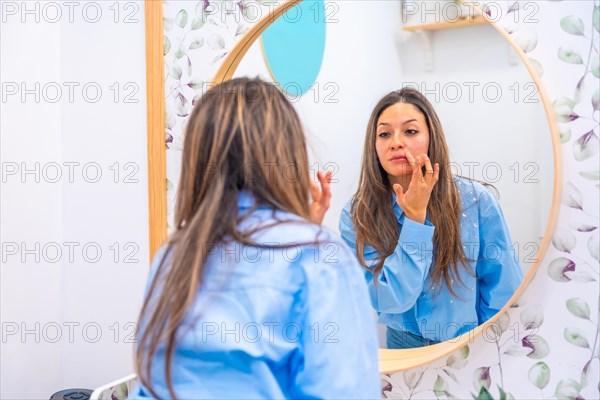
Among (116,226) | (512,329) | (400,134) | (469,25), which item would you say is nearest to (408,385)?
(512,329)

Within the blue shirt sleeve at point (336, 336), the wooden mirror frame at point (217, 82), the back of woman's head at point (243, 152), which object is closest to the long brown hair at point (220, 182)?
the back of woman's head at point (243, 152)

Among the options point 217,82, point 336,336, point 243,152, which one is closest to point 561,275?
point 336,336

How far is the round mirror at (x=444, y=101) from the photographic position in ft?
4.12

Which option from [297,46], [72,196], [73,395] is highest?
[297,46]

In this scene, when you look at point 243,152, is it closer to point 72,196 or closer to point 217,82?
point 217,82

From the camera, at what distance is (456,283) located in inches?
52.6

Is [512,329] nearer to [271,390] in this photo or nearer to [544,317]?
[544,317]

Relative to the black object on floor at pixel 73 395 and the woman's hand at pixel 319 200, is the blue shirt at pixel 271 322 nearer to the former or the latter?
the woman's hand at pixel 319 200

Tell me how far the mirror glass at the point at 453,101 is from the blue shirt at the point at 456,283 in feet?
0.10

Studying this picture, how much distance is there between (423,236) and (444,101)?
268 mm

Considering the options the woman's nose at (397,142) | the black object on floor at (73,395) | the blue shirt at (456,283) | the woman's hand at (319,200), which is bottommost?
the black object on floor at (73,395)

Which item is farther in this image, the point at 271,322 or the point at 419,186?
the point at 419,186

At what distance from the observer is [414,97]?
4.44 feet

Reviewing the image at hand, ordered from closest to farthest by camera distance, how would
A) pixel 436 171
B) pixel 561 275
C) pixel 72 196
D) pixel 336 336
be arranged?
pixel 336 336 < pixel 561 275 < pixel 436 171 < pixel 72 196
